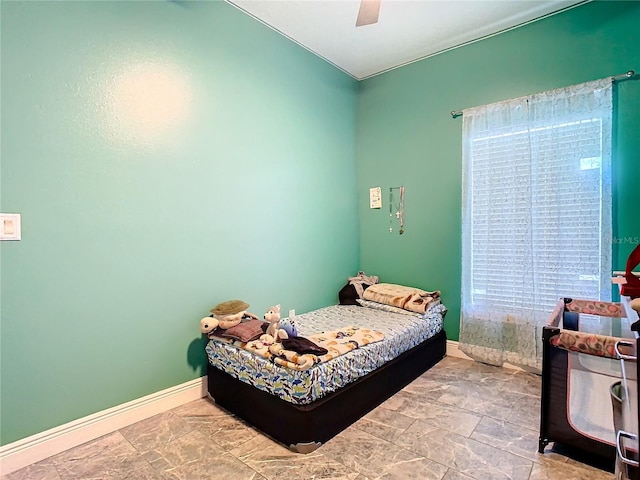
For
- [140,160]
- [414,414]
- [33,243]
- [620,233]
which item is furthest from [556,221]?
[33,243]

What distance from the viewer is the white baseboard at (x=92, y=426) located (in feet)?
5.45

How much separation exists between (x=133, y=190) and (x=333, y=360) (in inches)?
62.6

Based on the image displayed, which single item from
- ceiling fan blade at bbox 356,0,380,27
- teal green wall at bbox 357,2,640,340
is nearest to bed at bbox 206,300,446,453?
A: teal green wall at bbox 357,2,640,340

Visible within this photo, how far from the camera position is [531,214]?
2.64 metres

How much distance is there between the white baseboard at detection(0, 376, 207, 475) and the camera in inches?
65.4

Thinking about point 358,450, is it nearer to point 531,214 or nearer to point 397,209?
point 531,214

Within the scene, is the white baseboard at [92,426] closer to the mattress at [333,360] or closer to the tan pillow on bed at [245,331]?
the mattress at [333,360]

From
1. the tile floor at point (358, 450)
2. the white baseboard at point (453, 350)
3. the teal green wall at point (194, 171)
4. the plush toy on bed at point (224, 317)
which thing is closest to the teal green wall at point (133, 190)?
the teal green wall at point (194, 171)

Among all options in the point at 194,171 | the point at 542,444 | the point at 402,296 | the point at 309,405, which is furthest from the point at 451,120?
the point at 309,405

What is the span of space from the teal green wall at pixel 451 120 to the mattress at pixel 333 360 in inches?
23.6

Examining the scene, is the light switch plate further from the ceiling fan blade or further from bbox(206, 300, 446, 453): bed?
the ceiling fan blade

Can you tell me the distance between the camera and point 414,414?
2.12 meters

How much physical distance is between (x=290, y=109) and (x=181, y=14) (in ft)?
3.54

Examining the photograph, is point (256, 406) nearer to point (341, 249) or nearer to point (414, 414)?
point (414, 414)
